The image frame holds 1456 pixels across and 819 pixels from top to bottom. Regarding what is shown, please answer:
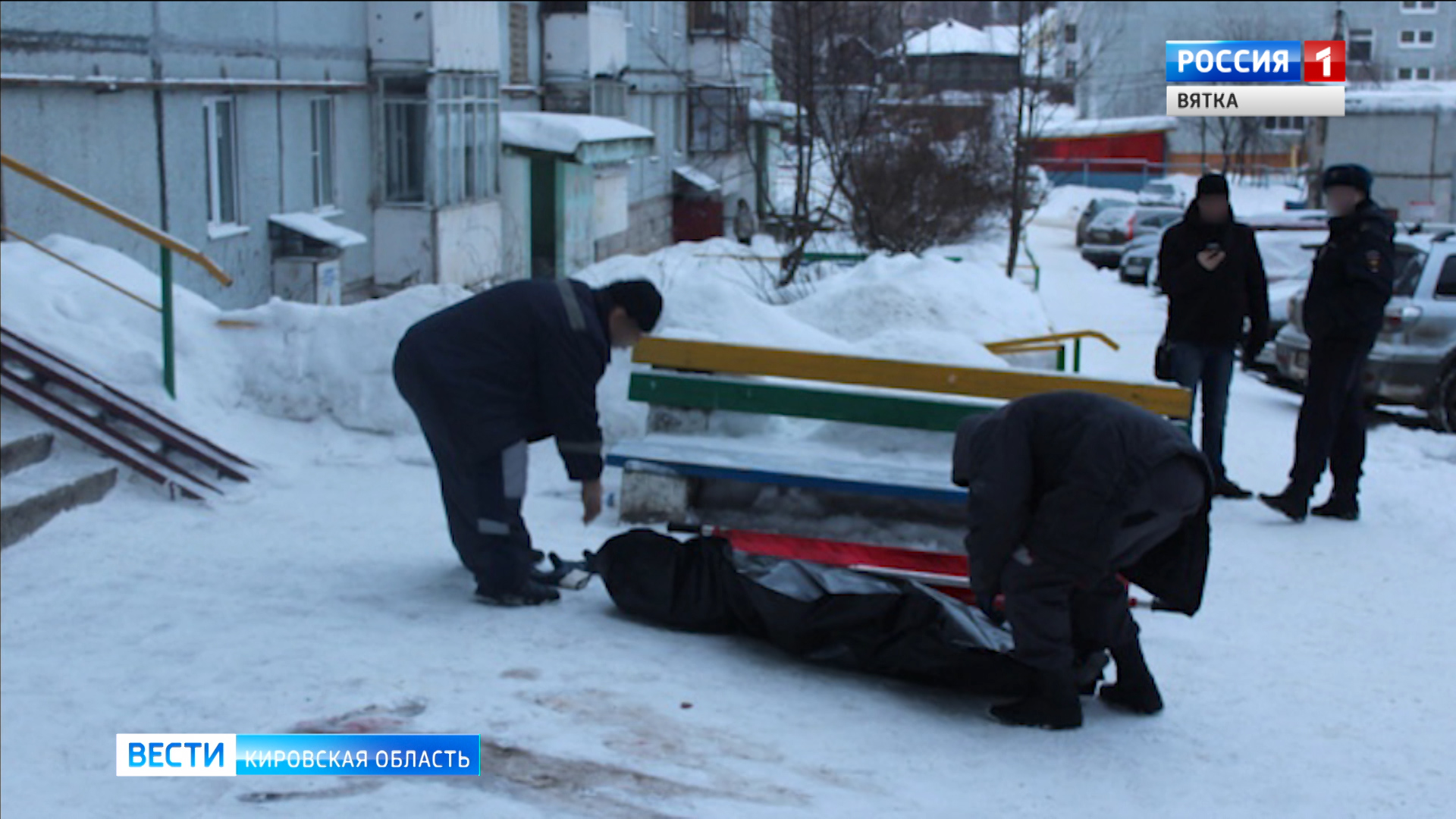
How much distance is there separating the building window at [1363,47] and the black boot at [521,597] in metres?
12.4

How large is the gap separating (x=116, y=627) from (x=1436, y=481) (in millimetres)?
7023

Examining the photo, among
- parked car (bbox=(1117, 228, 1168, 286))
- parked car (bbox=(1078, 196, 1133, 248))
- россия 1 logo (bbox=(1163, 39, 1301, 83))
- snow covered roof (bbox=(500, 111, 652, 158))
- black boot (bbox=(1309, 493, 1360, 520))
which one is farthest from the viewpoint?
parked car (bbox=(1078, 196, 1133, 248))

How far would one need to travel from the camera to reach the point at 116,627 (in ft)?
18.9

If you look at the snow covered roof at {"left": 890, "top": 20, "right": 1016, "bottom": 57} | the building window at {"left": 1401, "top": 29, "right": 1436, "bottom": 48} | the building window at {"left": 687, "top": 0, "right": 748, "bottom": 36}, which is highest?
the snow covered roof at {"left": 890, "top": 20, "right": 1016, "bottom": 57}

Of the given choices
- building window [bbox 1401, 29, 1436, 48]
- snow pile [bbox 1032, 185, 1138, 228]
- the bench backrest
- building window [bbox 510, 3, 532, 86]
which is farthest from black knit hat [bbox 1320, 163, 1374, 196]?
snow pile [bbox 1032, 185, 1138, 228]

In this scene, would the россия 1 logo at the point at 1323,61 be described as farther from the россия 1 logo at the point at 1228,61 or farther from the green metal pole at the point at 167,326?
the green metal pole at the point at 167,326

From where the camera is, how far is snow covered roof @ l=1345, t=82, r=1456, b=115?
491 inches

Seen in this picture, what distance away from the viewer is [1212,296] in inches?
330

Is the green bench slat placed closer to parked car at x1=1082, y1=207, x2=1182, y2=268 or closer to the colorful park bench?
the colorful park bench

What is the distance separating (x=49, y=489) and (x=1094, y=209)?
35138 mm

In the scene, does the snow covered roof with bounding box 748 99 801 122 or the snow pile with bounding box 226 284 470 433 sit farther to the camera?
the snow covered roof with bounding box 748 99 801 122

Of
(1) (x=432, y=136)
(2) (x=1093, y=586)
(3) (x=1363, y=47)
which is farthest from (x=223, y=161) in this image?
(2) (x=1093, y=586)

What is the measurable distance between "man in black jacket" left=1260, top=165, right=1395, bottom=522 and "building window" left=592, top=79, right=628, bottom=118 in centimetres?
2393

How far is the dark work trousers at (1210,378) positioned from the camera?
852 cm
